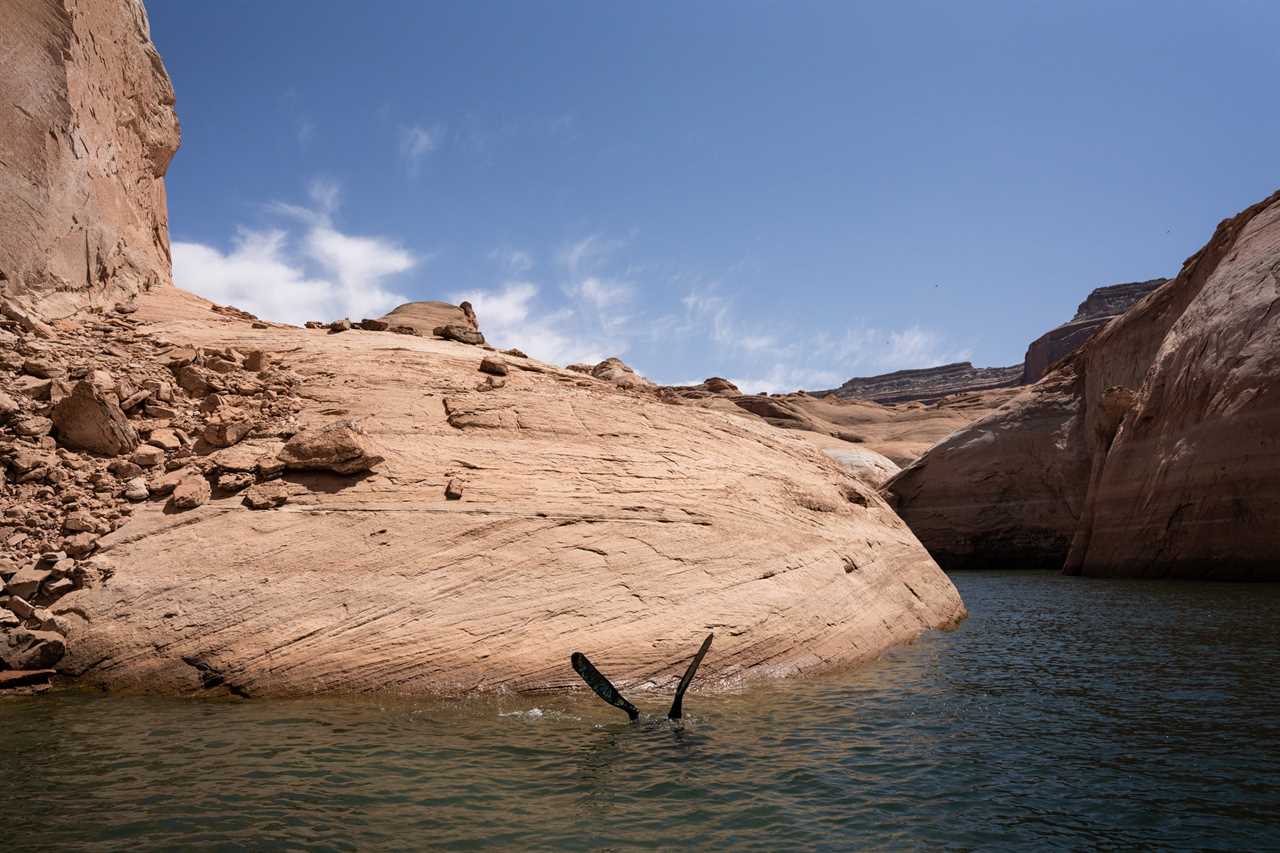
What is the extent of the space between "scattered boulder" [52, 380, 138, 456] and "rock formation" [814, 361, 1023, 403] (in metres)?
105

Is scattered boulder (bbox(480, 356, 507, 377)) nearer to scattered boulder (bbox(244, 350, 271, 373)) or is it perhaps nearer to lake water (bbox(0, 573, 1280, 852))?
scattered boulder (bbox(244, 350, 271, 373))

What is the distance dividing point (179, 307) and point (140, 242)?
2354mm

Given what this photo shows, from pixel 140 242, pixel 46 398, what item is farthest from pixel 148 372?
pixel 140 242

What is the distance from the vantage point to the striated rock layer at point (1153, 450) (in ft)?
58.7

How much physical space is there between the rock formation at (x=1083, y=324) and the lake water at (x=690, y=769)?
294ft

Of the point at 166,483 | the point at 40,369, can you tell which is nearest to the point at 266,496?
the point at 166,483

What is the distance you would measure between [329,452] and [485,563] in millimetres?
2267

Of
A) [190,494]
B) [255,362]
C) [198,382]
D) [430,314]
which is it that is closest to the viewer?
[190,494]

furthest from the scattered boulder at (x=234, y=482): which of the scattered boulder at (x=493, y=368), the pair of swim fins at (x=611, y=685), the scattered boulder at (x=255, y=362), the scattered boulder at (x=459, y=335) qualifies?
the scattered boulder at (x=459, y=335)

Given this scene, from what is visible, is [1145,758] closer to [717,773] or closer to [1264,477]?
[717,773]

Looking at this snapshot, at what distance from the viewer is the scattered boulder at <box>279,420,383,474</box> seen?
9531mm

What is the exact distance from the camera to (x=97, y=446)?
9.80 meters

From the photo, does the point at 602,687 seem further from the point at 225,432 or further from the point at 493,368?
the point at 493,368

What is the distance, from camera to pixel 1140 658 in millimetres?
10141
